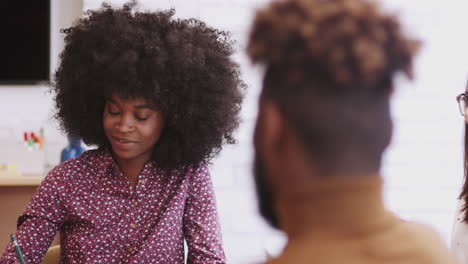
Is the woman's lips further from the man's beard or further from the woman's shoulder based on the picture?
the man's beard

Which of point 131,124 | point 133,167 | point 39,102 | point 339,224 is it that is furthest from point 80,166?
point 39,102

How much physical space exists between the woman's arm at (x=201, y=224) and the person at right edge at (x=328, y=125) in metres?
0.93

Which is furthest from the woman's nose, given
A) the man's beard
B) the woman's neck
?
the man's beard

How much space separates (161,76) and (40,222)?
402 millimetres

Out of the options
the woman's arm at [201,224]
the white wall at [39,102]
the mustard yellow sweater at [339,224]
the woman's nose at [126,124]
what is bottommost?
the mustard yellow sweater at [339,224]

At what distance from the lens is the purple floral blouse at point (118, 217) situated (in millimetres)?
1329

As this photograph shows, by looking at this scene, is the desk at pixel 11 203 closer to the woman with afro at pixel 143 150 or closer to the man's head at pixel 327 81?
the woman with afro at pixel 143 150

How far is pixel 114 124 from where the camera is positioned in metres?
1.22

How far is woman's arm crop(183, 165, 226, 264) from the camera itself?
1.35 meters

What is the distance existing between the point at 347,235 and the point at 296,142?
7cm

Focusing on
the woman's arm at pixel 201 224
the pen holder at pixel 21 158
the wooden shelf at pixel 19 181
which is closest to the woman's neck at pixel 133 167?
the woman's arm at pixel 201 224

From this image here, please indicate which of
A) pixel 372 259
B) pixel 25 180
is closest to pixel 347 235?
pixel 372 259

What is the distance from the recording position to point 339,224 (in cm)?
43

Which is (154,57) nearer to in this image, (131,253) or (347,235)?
(131,253)
